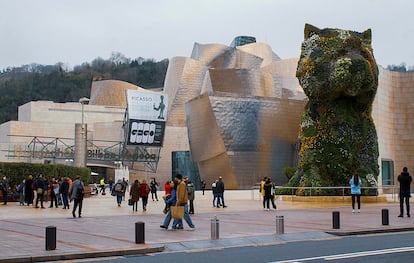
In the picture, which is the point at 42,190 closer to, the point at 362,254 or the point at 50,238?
the point at 50,238

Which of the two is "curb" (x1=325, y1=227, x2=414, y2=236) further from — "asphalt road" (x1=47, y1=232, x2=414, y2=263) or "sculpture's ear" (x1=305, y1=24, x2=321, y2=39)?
"sculpture's ear" (x1=305, y1=24, x2=321, y2=39)

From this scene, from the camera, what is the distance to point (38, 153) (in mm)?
68688

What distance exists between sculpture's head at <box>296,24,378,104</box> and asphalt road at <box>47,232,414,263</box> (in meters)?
17.4

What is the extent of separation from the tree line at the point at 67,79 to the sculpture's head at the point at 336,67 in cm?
9814

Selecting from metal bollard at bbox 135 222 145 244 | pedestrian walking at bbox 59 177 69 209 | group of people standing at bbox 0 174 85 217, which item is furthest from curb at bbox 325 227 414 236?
pedestrian walking at bbox 59 177 69 209

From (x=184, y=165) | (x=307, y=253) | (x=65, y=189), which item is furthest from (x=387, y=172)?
(x=307, y=253)

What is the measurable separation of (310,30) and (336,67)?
3.67m

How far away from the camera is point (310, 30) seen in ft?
101

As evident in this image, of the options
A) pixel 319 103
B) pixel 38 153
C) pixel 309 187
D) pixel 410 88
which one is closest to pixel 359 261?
pixel 309 187

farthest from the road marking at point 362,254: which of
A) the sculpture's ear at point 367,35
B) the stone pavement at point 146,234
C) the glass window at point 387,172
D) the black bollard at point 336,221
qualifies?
the glass window at point 387,172

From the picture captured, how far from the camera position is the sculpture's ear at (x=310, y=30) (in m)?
30.5

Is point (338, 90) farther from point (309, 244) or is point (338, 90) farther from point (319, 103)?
point (309, 244)

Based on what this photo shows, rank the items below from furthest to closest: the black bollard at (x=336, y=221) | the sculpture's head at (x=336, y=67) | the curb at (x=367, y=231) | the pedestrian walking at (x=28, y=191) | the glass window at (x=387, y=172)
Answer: the glass window at (x=387, y=172)
the sculpture's head at (x=336, y=67)
the pedestrian walking at (x=28, y=191)
the black bollard at (x=336, y=221)
the curb at (x=367, y=231)

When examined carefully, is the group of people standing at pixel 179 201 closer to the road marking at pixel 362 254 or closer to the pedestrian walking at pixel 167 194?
the pedestrian walking at pixel 167 194
